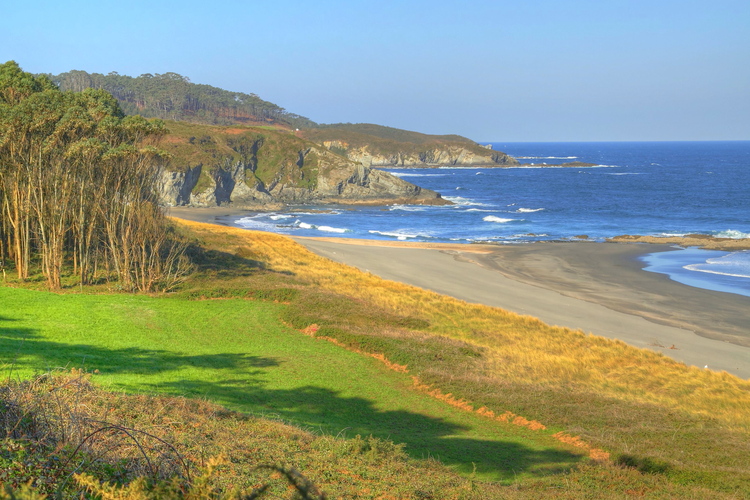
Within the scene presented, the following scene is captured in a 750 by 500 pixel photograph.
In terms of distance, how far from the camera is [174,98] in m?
166

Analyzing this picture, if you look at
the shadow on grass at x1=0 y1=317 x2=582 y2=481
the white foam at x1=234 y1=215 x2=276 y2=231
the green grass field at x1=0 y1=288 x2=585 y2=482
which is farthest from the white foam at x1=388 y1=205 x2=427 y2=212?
the shadow on grass at x1=0 y1=317 x2=582 y2=481

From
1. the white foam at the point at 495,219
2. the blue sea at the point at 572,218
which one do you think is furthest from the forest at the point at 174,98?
the white foam at the point at 495,219

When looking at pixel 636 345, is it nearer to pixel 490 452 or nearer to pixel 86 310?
pixel 490 452

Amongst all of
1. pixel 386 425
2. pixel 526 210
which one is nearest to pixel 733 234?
pixel 526 210

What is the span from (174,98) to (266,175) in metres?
77.9

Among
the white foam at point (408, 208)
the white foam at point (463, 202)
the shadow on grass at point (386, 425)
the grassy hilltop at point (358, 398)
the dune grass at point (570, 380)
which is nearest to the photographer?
the grassy hilltop at point (358, 398)

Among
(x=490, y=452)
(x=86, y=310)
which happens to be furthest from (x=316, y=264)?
(x=490, y=452)

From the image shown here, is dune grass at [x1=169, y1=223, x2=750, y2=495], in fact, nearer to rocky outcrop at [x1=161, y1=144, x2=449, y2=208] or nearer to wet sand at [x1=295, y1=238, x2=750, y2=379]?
wet sand at [x1=295, y1=238, x2=750, y2=379]

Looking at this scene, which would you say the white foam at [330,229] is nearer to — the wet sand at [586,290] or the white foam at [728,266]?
the wet sand at [586,290]

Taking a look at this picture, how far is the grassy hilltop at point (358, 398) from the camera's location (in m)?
8.72

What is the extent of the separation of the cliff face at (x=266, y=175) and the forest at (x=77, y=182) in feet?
198

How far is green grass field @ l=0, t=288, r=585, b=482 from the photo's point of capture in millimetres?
12617

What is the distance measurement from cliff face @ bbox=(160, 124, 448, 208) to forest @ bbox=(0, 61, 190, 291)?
60.5 metres

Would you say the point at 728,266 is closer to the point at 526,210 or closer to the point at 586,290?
the point at 586,290
